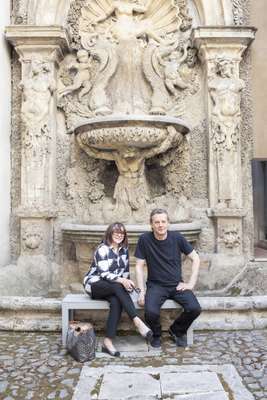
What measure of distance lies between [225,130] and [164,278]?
261 centimetres

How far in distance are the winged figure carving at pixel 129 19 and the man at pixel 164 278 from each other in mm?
3412

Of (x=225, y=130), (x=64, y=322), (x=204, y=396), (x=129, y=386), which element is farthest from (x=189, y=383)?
(x=225, y=130)

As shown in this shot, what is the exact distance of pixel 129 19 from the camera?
5.72 metres

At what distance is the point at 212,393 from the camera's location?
2.42 m

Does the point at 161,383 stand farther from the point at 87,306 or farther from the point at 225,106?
the point at 225,106

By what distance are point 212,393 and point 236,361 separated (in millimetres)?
554

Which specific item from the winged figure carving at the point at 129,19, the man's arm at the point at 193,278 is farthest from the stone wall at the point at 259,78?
the man's arm at the point at 193,278

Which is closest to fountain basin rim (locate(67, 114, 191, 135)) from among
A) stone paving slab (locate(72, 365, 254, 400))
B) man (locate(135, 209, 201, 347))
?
man (locate(135, 209, 201, 347))

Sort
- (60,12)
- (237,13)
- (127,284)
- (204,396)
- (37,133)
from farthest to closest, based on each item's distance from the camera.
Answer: (60,12) → (237,13) → (37,133) → (127,284) → (204,396)

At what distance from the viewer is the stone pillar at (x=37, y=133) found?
16.9 ft

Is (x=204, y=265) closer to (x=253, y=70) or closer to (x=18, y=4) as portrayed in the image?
(x=253, y=70)

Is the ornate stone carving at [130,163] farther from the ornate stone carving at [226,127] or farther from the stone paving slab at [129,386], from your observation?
the stone paving slab at [129,386]

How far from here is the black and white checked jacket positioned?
10.6 feet

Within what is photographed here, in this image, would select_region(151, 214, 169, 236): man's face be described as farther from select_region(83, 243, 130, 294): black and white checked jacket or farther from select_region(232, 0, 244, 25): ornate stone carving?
select_region(232, 0, 244, 25): ornate stone carving
